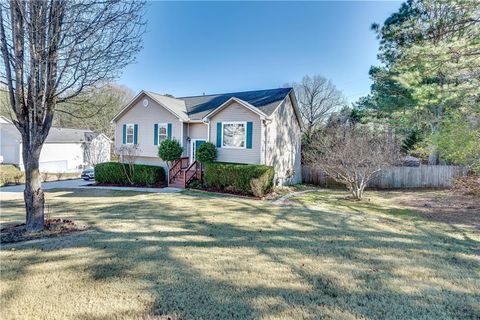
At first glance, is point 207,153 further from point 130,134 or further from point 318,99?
point 318,99

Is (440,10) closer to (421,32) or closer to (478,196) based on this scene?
(421,32)

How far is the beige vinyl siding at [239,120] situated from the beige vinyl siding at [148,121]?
3.06 meters

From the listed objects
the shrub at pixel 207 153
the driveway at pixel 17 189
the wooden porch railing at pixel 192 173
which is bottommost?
the driveway at pixel 17 189

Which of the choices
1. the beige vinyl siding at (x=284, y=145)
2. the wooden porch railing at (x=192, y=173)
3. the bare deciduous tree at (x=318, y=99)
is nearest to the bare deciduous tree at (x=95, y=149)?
the wooden porch railing at (x=192, y=173)

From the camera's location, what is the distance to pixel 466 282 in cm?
412

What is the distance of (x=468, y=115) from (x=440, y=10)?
6.76 meters

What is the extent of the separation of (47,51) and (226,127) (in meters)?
10.4

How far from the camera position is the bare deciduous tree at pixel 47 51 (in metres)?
6.02

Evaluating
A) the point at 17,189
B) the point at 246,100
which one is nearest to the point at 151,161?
the point at 246,100

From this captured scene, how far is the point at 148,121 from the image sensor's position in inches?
742

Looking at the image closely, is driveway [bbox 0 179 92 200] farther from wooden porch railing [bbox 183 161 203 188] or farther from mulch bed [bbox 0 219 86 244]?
mulch bed [bbox 0 219 86 244]

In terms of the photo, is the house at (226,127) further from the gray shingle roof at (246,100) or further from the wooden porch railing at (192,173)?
the wooden porch railing at (192,173)

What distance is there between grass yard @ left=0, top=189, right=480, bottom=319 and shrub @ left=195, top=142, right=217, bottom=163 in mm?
7911

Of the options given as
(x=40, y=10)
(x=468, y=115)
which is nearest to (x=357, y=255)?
(x=40, y=10)
